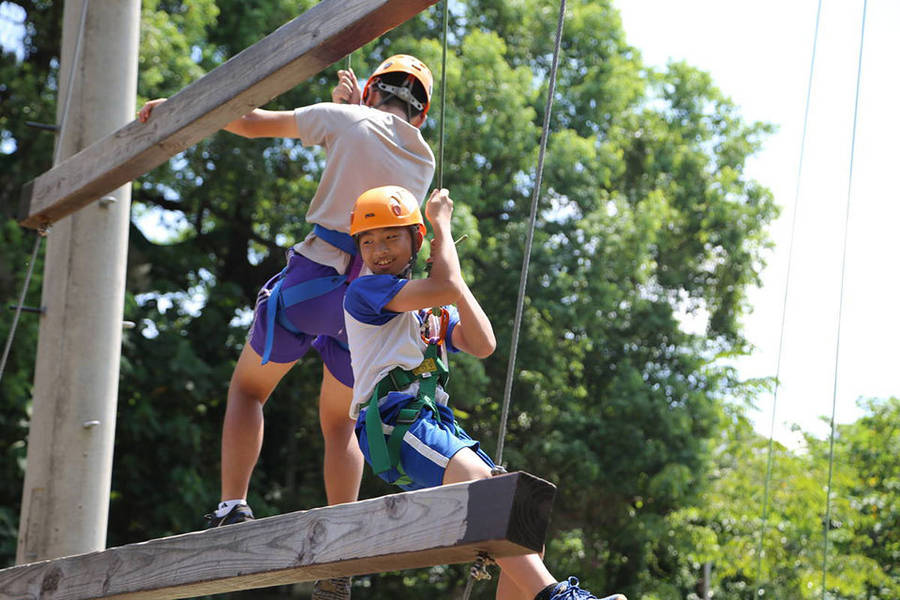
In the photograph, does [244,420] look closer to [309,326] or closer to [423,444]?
[309,326]

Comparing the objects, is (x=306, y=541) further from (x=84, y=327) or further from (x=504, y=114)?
(x=504, y=114)

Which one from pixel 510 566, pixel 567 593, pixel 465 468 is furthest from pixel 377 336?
pixel 567 593

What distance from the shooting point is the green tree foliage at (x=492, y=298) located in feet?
37.2

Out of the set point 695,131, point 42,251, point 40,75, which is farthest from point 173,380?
point 695,131

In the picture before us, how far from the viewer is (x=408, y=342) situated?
2791 millimetres

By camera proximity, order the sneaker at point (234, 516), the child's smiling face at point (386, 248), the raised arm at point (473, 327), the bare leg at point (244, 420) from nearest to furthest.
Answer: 1. the raised arm at point (473, 327)
2. the child's smiling face at point (386, 248)
3. the sneaker at point (234, 516)
4. the bare leg at point (244, 420)

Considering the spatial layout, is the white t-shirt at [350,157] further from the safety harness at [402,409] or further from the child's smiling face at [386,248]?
the safety harness at [402,409]

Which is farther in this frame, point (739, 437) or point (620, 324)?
point (739, 437)

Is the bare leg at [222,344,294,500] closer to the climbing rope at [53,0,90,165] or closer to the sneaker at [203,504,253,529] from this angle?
the sneaker at [203,504,253,529]

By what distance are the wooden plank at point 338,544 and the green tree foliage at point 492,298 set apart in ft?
26.9

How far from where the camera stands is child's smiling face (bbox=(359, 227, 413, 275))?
284 centimetres

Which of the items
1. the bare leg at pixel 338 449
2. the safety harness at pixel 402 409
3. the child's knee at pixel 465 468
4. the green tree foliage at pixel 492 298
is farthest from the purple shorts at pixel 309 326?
the green tree foliage at pixel 492 298

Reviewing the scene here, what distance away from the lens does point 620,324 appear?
13.2 metres

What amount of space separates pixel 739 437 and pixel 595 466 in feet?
10.3
